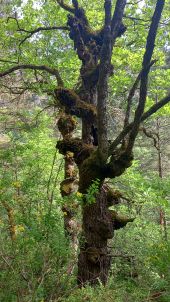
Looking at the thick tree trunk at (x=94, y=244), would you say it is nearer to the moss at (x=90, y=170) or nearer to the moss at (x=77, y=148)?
the moss at (x=90, y=170)

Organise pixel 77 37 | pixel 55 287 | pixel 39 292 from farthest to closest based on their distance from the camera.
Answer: pixel 77 37, pixel 55 287, pixel 39 292

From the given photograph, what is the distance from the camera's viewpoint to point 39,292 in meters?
3.43

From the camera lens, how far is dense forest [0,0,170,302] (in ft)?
12.6

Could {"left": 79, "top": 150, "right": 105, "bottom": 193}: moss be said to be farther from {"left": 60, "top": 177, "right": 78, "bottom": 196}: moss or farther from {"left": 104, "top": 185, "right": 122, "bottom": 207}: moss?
{"left": 60, "top": 177, "right": 78, "bottom": 196}: moss

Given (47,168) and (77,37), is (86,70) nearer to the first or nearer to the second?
(77,37)

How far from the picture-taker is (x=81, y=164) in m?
6.07

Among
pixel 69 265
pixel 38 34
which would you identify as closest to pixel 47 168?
pixel 38 34

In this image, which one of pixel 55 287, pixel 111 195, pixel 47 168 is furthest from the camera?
pixel 47 168

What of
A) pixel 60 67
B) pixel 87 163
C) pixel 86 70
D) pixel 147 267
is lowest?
pixel 147 267

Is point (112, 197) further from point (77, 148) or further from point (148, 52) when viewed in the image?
point (148, 52)

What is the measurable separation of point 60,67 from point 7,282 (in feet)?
19.3

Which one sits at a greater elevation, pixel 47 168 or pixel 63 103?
pixel 63 103

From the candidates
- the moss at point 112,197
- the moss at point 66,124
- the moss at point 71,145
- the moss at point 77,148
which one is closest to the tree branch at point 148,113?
the moss at point 77,148

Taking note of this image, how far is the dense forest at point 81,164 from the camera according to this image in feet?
12.6
